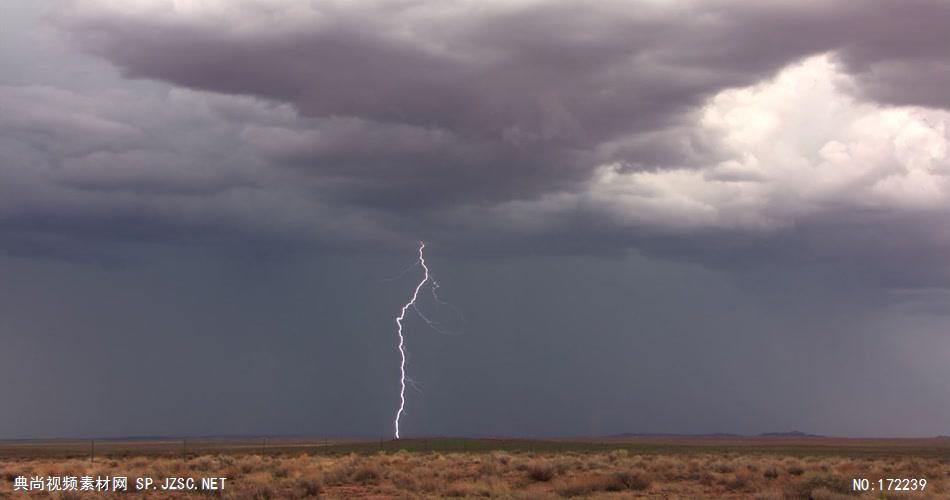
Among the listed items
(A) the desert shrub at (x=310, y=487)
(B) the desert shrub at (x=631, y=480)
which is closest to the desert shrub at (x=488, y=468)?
(B) the desert shrub at (x=631, y=480)

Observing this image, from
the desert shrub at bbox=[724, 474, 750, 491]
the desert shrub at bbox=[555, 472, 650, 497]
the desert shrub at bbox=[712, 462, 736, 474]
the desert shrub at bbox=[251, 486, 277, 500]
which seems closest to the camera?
the desert shrub at bbox=[251, 486, 277, 500]

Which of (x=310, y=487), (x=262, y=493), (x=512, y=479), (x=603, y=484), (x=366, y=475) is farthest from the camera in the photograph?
(x=366, y=475)

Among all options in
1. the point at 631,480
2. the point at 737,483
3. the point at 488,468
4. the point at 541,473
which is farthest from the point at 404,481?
the point at 737,483

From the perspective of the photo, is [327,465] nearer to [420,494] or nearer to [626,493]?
[420,494]

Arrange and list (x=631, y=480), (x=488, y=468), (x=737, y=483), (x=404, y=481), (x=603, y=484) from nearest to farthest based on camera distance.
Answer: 1. (x=603, y=484)
2. (x=631, y=480)
3. (x=737, y=483)
4. (x=404, y=481)
5. (x=488, y=468)

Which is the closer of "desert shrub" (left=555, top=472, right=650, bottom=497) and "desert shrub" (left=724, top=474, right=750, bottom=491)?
"desert shrub" (left=555, top=472, right=650, bottom=497)

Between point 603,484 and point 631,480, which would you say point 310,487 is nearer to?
point 603,484

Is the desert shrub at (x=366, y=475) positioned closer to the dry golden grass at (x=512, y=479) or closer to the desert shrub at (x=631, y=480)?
the dry golden grass at (x=512, y=479)

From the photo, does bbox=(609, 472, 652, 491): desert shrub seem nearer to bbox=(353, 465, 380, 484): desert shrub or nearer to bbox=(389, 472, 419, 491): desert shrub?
bbox=(389, 472, 419, 491): desert shrub

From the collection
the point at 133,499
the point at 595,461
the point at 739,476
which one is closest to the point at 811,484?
the point at 739,476

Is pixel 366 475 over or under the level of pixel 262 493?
under

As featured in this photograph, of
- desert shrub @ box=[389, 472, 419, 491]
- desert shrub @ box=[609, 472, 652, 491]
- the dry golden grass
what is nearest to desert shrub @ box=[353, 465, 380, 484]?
the dry golden grass

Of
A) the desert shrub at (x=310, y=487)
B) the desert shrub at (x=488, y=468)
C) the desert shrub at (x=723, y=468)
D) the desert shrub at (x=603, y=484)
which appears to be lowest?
the desert shrub at (x=723, y=468)

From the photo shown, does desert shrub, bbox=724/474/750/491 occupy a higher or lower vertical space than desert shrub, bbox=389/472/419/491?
lower
